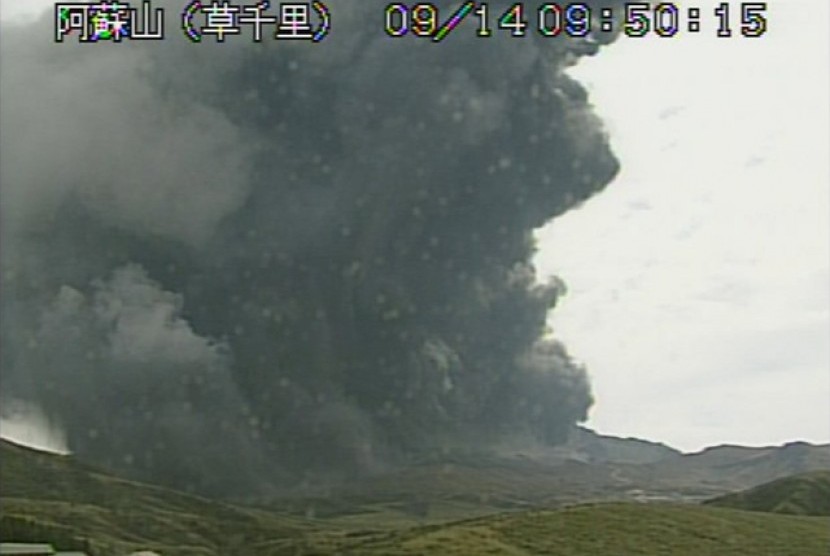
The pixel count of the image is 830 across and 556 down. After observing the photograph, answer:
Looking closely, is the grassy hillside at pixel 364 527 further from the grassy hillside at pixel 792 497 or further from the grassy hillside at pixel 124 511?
the grassy hillside at pixel 792 497

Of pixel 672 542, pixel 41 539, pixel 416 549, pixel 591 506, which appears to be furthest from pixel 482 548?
pixel 41 539

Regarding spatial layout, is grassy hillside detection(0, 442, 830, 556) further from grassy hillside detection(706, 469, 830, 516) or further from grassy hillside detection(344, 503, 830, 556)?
grassy hillside detection(706, 469, 830, 516)

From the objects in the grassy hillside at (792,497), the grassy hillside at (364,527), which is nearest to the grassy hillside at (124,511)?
the grassy hillside at (364,527)

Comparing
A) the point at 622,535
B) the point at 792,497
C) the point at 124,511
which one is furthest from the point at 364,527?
the point at 622,535

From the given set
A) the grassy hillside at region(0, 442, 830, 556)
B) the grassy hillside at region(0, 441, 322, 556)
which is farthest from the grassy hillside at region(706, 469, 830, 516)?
the grassy hillside at region(0, 441, 322, 556)

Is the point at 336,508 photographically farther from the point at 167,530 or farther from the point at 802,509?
the point at 802,509

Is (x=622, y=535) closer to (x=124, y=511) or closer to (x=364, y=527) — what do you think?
(x=364, y=527)

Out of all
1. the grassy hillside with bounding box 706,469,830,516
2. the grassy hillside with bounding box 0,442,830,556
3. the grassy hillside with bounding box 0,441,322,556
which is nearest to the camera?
the grassy hillside with bounding box 0,442,830,556
